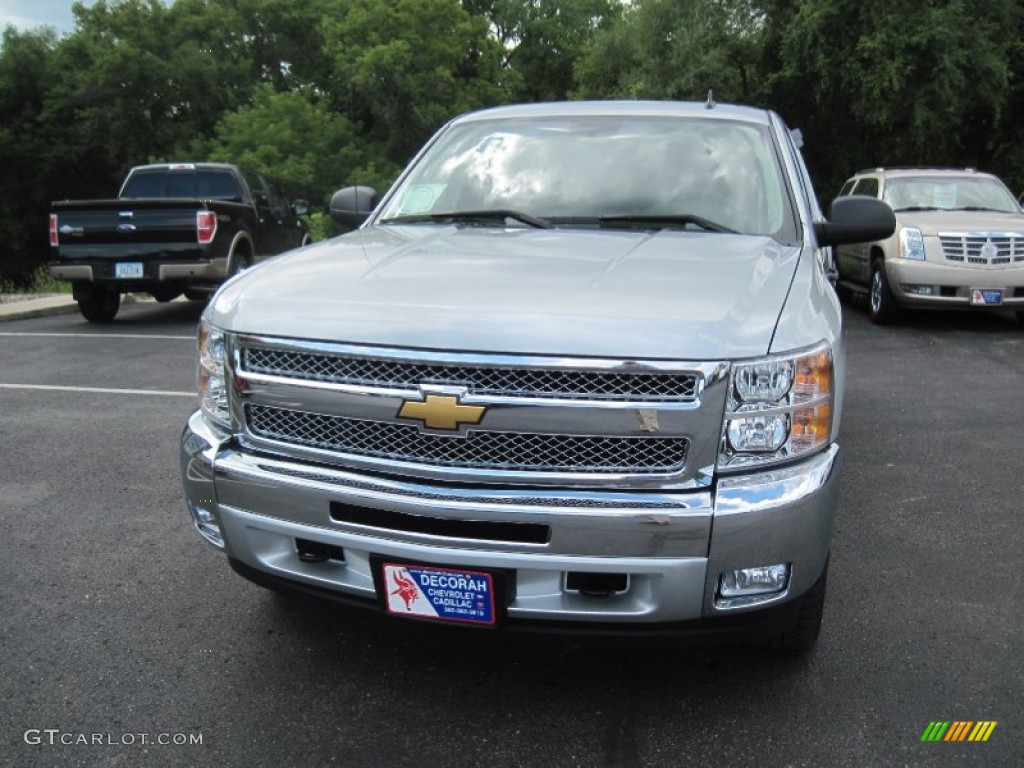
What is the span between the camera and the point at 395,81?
30.4m

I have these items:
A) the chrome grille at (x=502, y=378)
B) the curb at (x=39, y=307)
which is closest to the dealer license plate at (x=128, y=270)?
the curb at (x=39, y=307)

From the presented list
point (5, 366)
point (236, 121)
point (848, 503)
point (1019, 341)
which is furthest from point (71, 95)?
point (848, 503)

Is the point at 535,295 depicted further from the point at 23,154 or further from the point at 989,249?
the point at 23,154

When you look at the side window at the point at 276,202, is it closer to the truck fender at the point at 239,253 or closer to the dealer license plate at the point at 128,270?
the truck fender at the point at 239,253

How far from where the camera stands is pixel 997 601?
3.45 meters

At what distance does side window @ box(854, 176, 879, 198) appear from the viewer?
11345 mm

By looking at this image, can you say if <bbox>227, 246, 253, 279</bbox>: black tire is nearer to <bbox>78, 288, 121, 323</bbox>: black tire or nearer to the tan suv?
<bbox>78, 288, 121, 323</bbox>: black tire

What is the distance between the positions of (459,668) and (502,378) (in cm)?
113

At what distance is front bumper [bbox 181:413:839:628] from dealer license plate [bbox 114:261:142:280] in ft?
28.5

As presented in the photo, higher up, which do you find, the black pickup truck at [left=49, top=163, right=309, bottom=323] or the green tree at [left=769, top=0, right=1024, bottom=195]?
the green tree at [left=769, top=0, right=1024, bottom=195]

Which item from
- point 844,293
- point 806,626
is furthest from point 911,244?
point 806,626

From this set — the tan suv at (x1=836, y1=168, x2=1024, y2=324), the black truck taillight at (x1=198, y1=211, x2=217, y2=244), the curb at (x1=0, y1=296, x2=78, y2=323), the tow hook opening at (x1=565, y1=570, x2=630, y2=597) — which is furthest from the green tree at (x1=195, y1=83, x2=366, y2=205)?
the tow hook opening at (x1=565, y1=570, x2=630, y2=597)

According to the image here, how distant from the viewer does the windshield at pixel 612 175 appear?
3619 millimetres

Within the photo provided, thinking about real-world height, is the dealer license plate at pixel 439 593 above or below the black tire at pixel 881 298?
above
